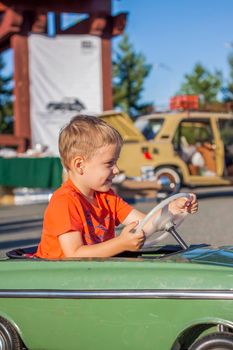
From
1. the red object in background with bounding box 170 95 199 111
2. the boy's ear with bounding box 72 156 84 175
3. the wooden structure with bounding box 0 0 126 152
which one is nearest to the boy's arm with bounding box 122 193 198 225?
the boy's ear with bounding box 72 156 84 175

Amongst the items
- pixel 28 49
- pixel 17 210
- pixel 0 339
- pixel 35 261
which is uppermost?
pixel 28 49

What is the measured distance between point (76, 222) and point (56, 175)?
11.3 meters

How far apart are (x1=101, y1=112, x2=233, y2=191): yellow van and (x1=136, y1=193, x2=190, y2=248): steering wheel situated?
422 inches

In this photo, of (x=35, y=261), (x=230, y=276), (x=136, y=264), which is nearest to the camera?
(x=230, y=276)

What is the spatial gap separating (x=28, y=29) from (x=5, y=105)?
2972cm

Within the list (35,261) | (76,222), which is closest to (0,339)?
(35,261)

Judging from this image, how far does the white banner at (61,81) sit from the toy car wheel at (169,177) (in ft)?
23.1

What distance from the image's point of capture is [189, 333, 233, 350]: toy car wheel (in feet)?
8.81

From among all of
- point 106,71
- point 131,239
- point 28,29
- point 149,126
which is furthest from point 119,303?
point 106,71

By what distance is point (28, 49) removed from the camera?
20422 mm

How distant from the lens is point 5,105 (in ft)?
163

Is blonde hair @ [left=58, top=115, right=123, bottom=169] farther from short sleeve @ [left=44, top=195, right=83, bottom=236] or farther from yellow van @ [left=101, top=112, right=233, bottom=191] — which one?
yellow van @ [left=101, top=112, right=233, bottom=191]

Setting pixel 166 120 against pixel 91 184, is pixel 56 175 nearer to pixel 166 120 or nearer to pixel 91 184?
pixel 166 120

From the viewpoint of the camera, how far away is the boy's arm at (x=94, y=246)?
2.96 meters
